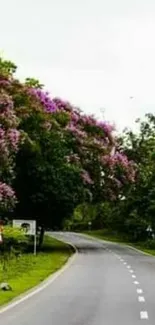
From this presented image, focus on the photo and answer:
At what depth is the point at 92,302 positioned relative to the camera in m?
20.0

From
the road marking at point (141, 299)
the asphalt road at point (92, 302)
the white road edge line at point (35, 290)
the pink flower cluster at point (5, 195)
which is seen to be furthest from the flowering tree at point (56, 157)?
the road marking at point (141, 299)

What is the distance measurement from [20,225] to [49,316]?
2672 cm

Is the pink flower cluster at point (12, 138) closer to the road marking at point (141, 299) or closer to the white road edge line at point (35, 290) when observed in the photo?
the white road edge line at point (35, 290)

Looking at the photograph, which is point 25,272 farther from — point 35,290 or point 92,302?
point 92,302

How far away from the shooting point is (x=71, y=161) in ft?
167

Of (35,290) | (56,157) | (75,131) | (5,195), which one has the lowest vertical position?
(35,290)

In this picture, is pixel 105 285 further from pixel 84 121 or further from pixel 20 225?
pixel 84 121

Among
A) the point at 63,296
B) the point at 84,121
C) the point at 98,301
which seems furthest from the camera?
the point at 84,121

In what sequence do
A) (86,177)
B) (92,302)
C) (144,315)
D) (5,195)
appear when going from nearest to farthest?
(144,315) < (92,302) < (5,195) < (86,177)

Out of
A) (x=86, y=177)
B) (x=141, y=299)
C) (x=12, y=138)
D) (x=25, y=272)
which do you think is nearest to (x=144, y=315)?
(x=141, y=299)

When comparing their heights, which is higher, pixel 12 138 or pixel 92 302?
pixel 12 138

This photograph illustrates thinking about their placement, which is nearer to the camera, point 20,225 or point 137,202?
point 20,225

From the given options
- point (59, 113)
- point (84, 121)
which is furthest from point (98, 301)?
point (84, 121)

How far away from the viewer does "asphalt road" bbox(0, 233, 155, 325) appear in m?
16.0
